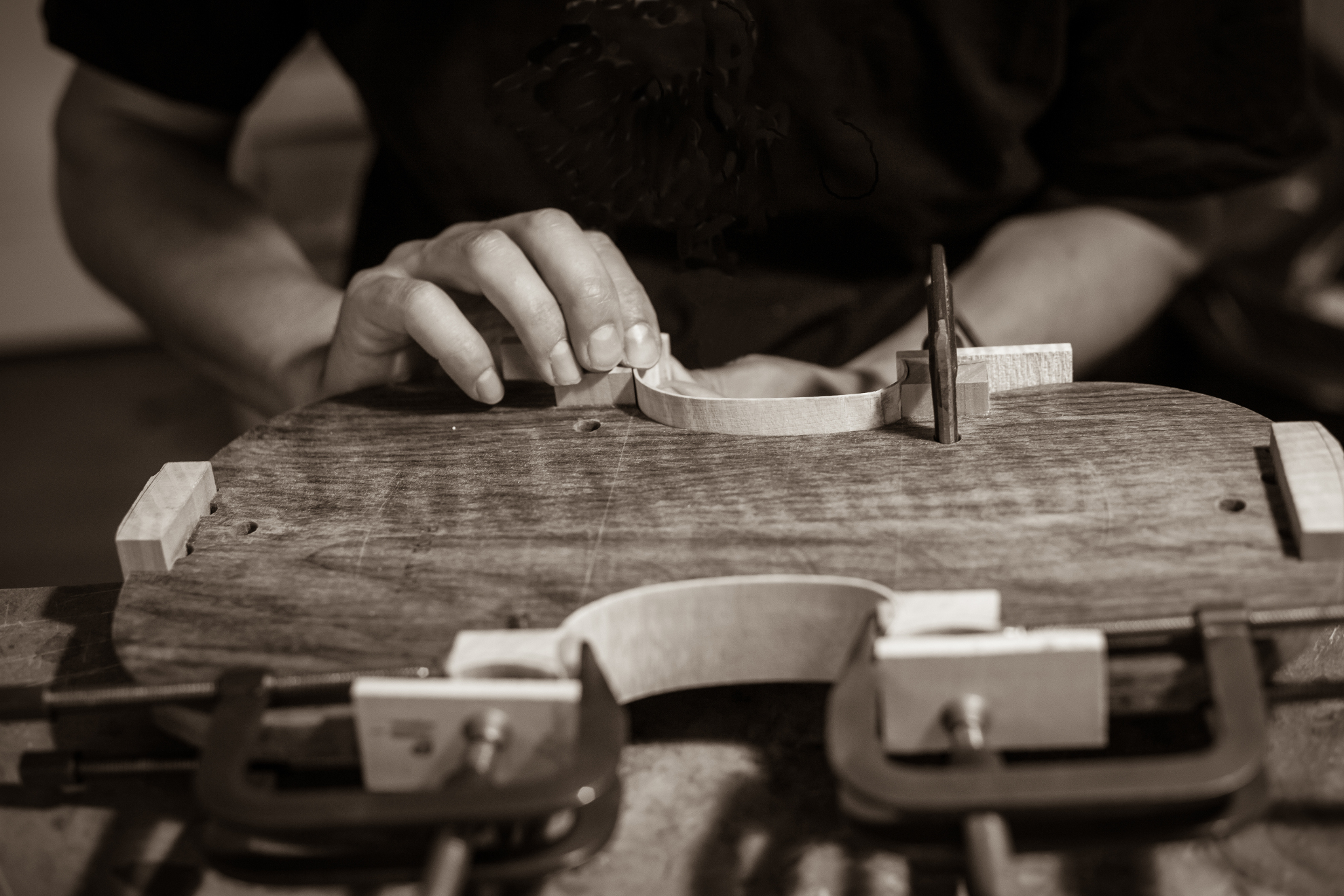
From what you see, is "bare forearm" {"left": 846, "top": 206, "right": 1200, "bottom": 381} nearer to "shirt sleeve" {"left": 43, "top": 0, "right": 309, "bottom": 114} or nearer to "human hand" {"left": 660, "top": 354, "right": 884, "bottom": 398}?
"human hand" {"left": 660, "top": 354, "right": 884, "bottom": 398}

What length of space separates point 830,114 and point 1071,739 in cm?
59

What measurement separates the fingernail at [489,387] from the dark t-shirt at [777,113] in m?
0.18

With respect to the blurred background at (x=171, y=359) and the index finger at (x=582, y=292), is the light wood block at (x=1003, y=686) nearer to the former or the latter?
the index finger at (x=582, y=292)

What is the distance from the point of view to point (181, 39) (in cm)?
117

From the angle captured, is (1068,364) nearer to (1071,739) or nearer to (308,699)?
(1071,739)

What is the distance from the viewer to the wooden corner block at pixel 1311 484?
0.56m

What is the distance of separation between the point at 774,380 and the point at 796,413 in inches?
7.2

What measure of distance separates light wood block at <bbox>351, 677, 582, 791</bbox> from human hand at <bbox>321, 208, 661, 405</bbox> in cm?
31

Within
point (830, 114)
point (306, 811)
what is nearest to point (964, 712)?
point (306, 811)

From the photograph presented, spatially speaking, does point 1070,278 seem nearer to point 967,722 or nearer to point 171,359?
point 967,722

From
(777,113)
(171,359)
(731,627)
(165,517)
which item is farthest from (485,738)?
(171,359)

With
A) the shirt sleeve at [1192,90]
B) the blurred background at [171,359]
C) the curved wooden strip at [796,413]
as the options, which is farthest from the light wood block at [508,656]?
the blurred background at [171,359]

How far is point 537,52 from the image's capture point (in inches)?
35.7

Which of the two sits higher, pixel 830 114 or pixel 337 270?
pixel 830 114
